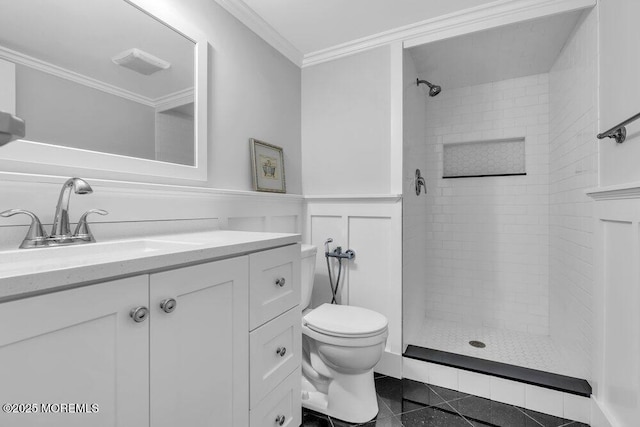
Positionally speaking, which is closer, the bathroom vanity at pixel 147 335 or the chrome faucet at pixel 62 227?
the bathroom vanity at pixel 147 335

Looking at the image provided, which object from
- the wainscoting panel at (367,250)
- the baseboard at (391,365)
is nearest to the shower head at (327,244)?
the wainscoting panel at (367,250)

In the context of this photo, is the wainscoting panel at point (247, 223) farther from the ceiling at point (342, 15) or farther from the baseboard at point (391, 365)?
the ceiling at point (342, 15)

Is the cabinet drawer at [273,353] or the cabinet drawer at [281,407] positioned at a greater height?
the cabinet drawer at [273,353]

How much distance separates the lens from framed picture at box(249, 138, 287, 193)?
1.98 m

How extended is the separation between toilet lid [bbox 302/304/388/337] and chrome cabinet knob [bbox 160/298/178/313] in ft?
3.18

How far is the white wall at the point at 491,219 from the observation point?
2615 mm

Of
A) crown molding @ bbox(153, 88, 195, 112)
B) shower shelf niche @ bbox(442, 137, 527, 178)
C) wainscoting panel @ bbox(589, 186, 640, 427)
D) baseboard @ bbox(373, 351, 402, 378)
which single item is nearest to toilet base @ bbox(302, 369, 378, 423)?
baseboard @ bbox(373, 351, 402, 378)

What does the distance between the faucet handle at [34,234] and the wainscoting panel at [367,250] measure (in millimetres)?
1632

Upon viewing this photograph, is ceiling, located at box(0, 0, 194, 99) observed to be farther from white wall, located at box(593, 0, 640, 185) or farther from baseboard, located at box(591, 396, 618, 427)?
baseboard, located at box(591, 396, 618, 427)

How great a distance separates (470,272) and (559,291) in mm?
691

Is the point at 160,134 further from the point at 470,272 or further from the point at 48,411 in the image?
the point at 470,272

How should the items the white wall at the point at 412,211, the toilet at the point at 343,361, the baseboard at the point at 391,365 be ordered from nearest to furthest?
the toilet at the point at 343,361
the baseboard at the point at 391,365
the white wall at the point at 412,211

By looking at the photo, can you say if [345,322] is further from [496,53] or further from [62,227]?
[496,53]

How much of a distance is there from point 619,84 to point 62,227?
7.45 ft
